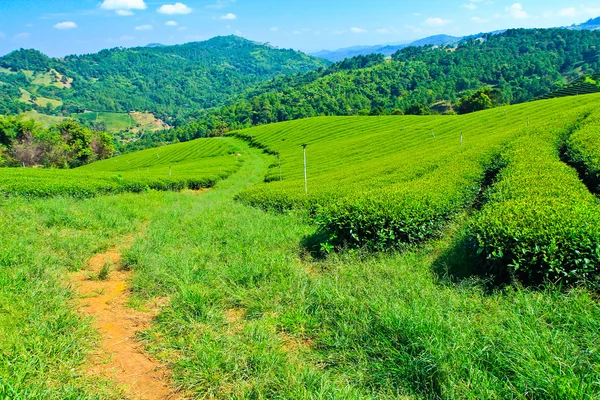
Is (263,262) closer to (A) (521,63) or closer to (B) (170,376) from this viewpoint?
(B) (170,376)

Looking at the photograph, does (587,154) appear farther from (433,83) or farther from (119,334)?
(433,83)

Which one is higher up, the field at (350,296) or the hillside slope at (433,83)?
the hillside slope at (433,83)

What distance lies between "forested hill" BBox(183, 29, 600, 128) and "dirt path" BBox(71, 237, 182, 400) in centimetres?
12638

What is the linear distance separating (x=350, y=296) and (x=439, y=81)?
175 meters

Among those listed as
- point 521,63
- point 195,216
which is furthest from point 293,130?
point 521,63

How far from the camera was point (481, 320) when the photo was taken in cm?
518

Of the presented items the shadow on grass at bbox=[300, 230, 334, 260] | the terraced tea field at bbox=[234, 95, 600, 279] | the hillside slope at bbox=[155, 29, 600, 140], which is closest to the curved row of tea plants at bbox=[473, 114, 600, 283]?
the terraced tea field at bbox=[234, 95, 600, 279]

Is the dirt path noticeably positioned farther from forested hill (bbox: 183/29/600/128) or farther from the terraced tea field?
forested hill (bbox: 183/29/600/128)

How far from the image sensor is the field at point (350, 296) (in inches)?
168

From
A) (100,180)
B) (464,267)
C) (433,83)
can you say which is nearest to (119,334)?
(464,267)

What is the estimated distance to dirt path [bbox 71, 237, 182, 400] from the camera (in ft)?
15.4

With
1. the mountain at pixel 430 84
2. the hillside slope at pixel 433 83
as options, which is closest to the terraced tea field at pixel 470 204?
the mountain at pixel 430 84

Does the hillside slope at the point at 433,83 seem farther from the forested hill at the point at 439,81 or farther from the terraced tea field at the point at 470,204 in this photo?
the terraced tea field at the point at 470,204

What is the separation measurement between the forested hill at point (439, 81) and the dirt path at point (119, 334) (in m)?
126
